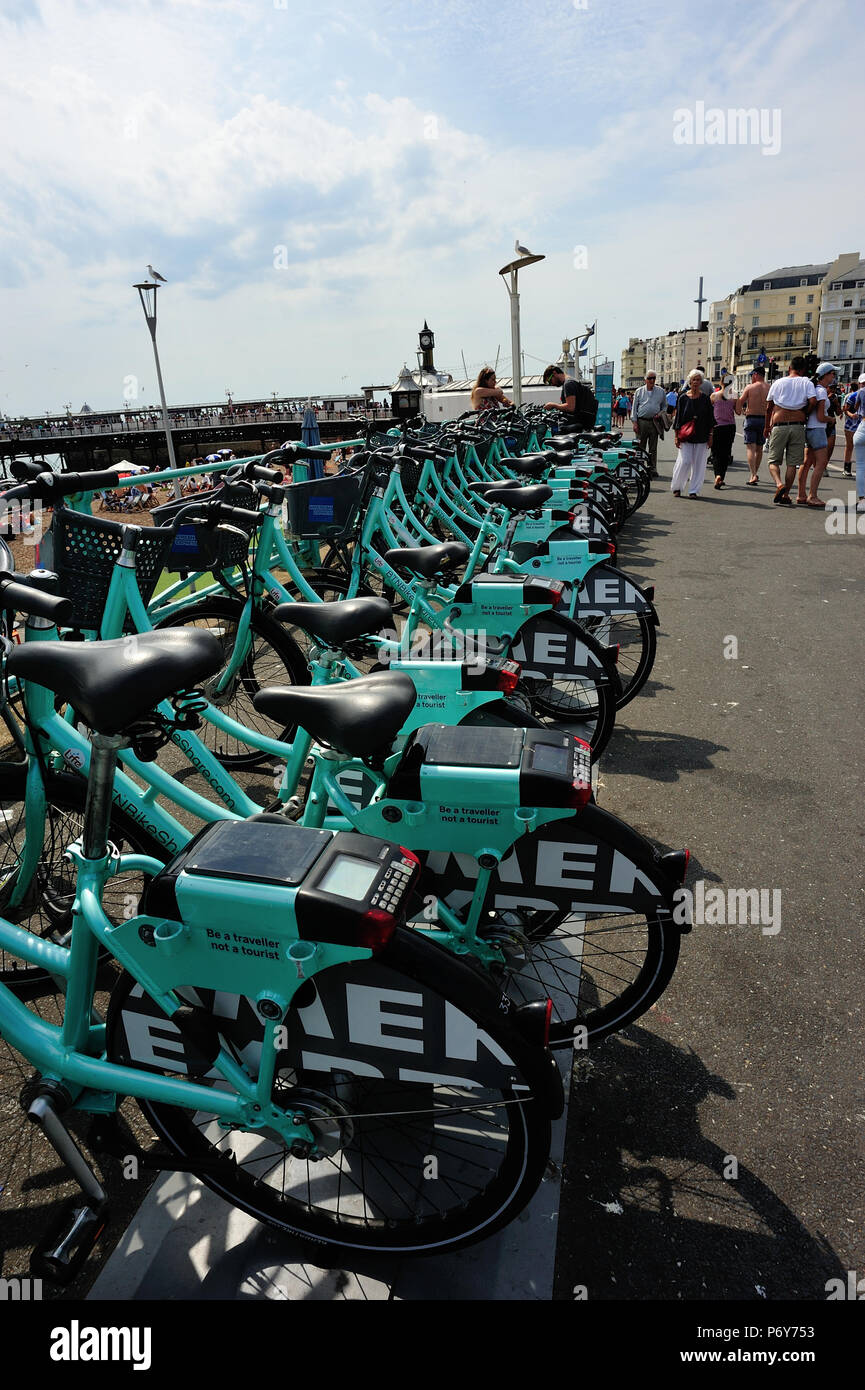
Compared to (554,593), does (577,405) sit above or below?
above

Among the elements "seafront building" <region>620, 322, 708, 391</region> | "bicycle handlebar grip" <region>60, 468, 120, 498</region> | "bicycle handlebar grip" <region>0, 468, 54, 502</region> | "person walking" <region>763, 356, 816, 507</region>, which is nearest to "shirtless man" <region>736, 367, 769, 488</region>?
"person walking" <region>763, 356, 816, 507</region>

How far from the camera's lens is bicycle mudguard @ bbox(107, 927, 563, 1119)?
156 centimetres

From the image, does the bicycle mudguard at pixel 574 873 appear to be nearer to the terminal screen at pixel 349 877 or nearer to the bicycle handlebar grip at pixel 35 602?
the terminal screen at pixel 349 877

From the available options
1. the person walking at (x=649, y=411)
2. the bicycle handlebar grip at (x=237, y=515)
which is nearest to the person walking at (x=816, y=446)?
the person walking at (x=649, y=411)

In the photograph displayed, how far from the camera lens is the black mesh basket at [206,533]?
331 centimetres

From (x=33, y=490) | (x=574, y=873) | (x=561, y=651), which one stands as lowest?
(x=574, y=873)

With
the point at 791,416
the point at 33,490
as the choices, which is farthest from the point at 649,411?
the point at 33,490

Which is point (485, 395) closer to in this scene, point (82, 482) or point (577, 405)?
point (577, 405)

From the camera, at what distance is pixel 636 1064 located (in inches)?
92.0

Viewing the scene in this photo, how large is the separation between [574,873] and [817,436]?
10498 millimetres

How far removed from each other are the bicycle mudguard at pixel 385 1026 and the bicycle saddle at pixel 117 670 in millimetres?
616

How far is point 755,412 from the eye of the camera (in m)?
13.0
